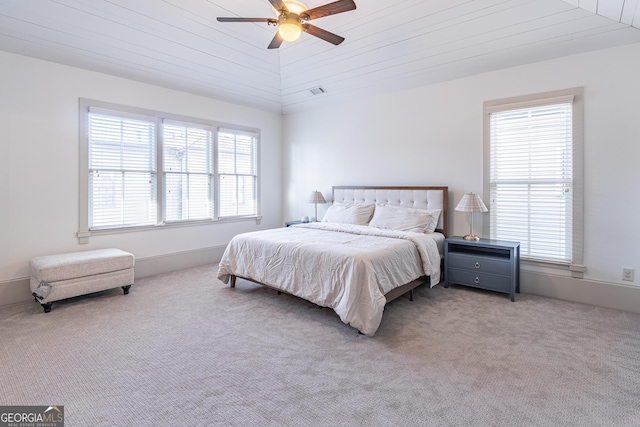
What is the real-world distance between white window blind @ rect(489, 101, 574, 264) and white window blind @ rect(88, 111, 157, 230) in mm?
4830

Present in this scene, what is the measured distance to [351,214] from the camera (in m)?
4.82

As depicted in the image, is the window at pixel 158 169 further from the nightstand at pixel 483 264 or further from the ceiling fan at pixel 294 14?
the nightstand at pixel 483 264

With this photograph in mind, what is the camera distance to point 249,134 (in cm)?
600

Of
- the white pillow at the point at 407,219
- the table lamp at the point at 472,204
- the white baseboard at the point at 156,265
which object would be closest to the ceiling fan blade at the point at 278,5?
the white pillow at the point at 407,219

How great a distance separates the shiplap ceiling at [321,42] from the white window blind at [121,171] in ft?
2.33

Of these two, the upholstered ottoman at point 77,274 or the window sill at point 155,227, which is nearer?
the upholstered ottoman at point 77,274

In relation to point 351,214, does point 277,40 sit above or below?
above

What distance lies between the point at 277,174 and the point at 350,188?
191 centimetres

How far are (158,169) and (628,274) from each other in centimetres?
604

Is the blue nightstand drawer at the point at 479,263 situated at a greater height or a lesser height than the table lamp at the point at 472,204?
lesser

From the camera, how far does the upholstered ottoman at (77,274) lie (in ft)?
10.6

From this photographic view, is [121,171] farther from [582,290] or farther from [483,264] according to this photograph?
[582,290]

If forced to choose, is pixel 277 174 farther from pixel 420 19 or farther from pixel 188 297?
pixel 420 19

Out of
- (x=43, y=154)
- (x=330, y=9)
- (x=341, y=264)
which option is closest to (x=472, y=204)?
(x=341, y=264)
